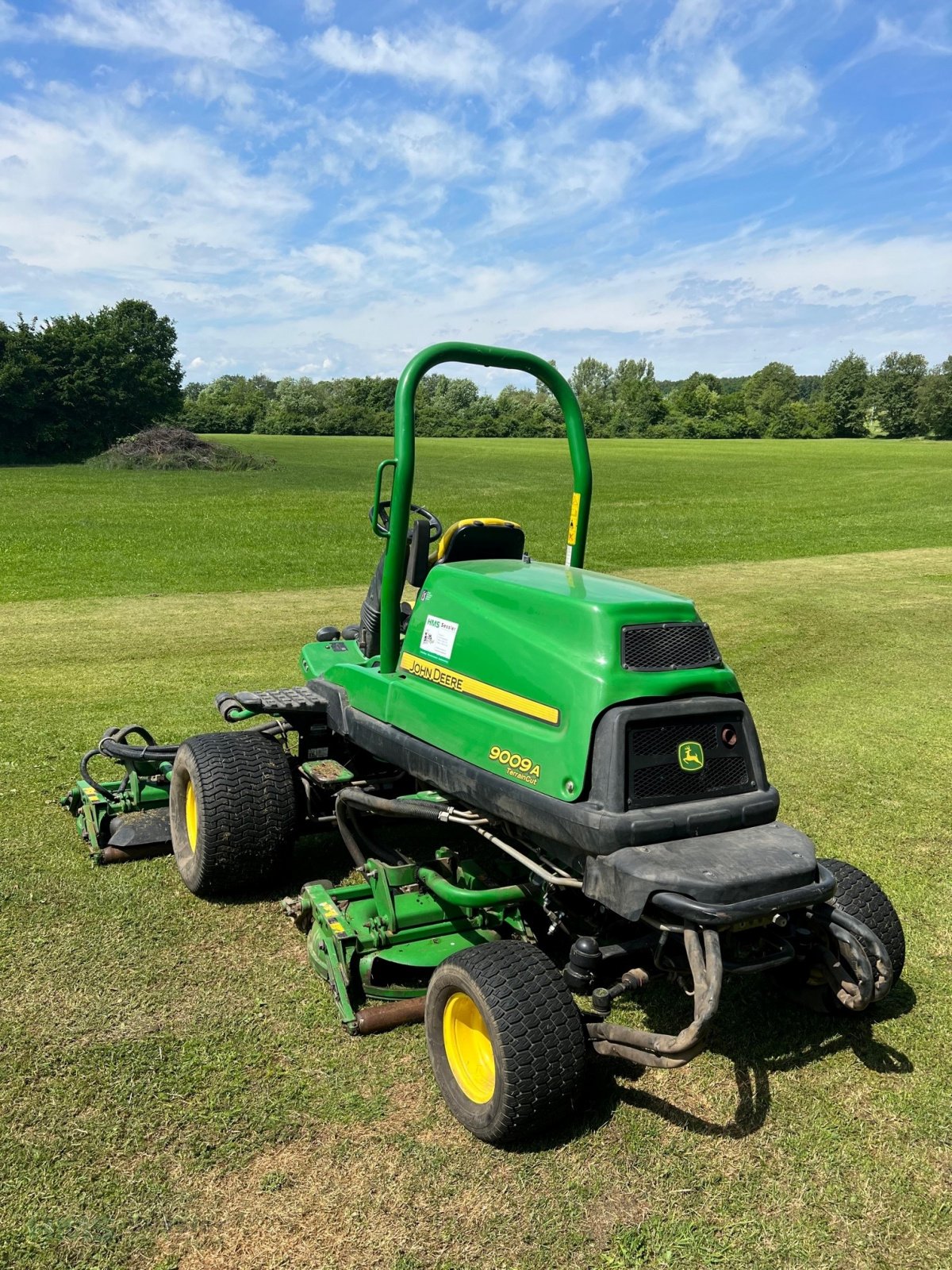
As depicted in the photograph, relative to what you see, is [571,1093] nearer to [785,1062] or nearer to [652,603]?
[785,1062]

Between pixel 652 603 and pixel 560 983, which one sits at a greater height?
pixel 652 603

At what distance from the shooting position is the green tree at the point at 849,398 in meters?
89.1

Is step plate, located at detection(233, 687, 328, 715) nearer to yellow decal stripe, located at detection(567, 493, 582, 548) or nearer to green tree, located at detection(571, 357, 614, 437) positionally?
yellow decal stripe, located at detection(567, 493, 582, 548)

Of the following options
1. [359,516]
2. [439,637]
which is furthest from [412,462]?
[359,516]

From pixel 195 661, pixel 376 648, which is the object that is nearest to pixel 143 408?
pixel 195 661

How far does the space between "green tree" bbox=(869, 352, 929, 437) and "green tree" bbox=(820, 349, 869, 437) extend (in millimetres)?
960

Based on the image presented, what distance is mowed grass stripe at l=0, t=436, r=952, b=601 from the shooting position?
15469mm

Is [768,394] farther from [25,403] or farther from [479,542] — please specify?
[479,542]

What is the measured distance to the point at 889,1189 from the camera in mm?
2908

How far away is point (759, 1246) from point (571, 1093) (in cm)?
63

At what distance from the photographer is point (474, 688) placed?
3.59 metres

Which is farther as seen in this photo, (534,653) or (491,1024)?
(534,653)

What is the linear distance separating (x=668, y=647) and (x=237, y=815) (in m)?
2.14

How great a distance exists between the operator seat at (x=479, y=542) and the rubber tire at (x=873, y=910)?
70.9 inches
